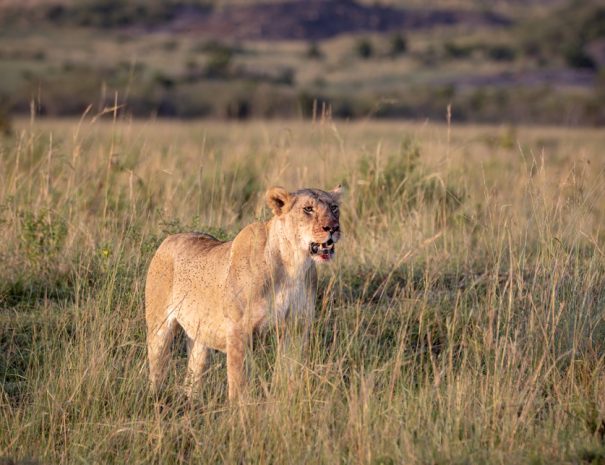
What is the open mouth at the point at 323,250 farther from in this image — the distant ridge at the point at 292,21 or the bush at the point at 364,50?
the distant ridge at the point at 292,21

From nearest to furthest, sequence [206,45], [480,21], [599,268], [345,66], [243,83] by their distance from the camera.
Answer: [599,268] < [243,83] < [345,66] < [206,45] < [480,21]

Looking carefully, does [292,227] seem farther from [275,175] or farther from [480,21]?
[480,21]

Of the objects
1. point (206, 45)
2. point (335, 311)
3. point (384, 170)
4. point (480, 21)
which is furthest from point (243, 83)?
point (480, 21)

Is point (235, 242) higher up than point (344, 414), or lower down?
higher up

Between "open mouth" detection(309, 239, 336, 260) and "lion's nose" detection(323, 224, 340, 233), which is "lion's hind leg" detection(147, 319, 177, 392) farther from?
"lion's nose" detection(323, 224, 340, 233)

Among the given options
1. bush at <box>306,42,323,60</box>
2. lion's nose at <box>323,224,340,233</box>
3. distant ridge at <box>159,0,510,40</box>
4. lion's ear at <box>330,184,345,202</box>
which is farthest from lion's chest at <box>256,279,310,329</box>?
distant ridge at <box>159,0,510,40</box>

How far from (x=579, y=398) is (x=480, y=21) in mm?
97451

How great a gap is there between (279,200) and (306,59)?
Answer: 217 ft

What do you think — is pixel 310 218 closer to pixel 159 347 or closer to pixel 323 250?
pixel 323 250

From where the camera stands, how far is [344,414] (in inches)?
208

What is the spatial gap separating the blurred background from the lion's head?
13.1 metres

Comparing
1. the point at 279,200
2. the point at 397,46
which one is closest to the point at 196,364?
the point at 279,200

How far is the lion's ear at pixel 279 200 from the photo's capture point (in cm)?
547

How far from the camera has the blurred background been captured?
3934cm
